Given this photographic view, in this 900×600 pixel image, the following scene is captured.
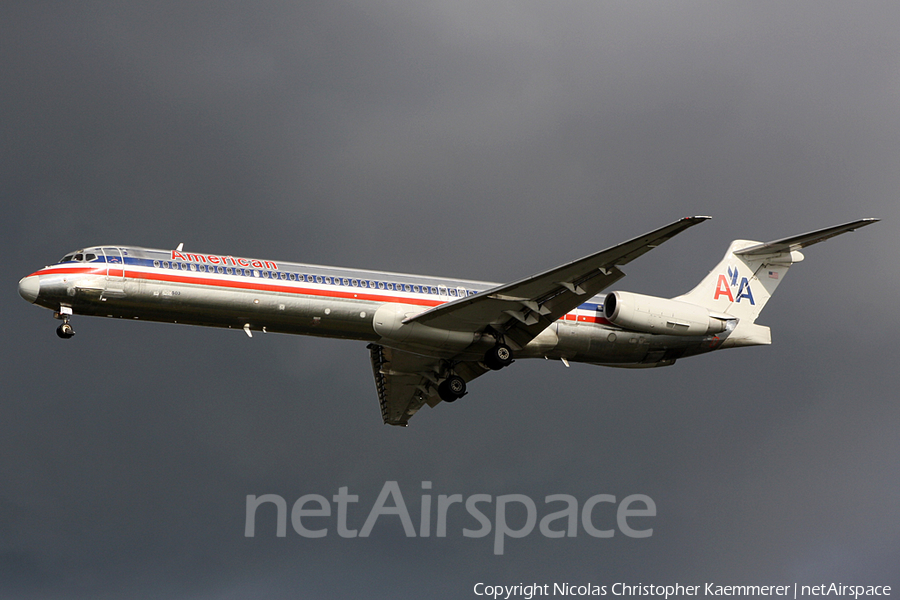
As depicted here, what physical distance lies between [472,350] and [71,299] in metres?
11.5

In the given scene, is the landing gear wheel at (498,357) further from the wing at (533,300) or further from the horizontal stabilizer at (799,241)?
the horizontal stabilizer at (799,241)

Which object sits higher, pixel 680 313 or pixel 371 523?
pixel 680 313

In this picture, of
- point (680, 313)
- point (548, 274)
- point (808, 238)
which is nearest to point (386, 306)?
point (548, 274)

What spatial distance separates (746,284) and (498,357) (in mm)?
9709

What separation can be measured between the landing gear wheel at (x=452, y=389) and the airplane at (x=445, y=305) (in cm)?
5

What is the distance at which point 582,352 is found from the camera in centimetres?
3362

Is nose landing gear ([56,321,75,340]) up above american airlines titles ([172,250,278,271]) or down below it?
below

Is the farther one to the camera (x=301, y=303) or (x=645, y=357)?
(x=645, y=357)

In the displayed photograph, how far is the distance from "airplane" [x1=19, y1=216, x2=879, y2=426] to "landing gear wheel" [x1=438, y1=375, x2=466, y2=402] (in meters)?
0.05

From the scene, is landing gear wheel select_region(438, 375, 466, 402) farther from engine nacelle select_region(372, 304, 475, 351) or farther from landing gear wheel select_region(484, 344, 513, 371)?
engine nacelle select_region(372, 304, 475, 351)

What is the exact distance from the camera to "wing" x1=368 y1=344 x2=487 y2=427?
35.1m

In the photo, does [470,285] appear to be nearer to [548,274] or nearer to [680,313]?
[548,274]

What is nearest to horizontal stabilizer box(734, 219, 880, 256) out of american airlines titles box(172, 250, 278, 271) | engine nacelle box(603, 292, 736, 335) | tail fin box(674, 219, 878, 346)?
tail fin box(674, 219, 878, 346)

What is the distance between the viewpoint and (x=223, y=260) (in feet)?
98.2
